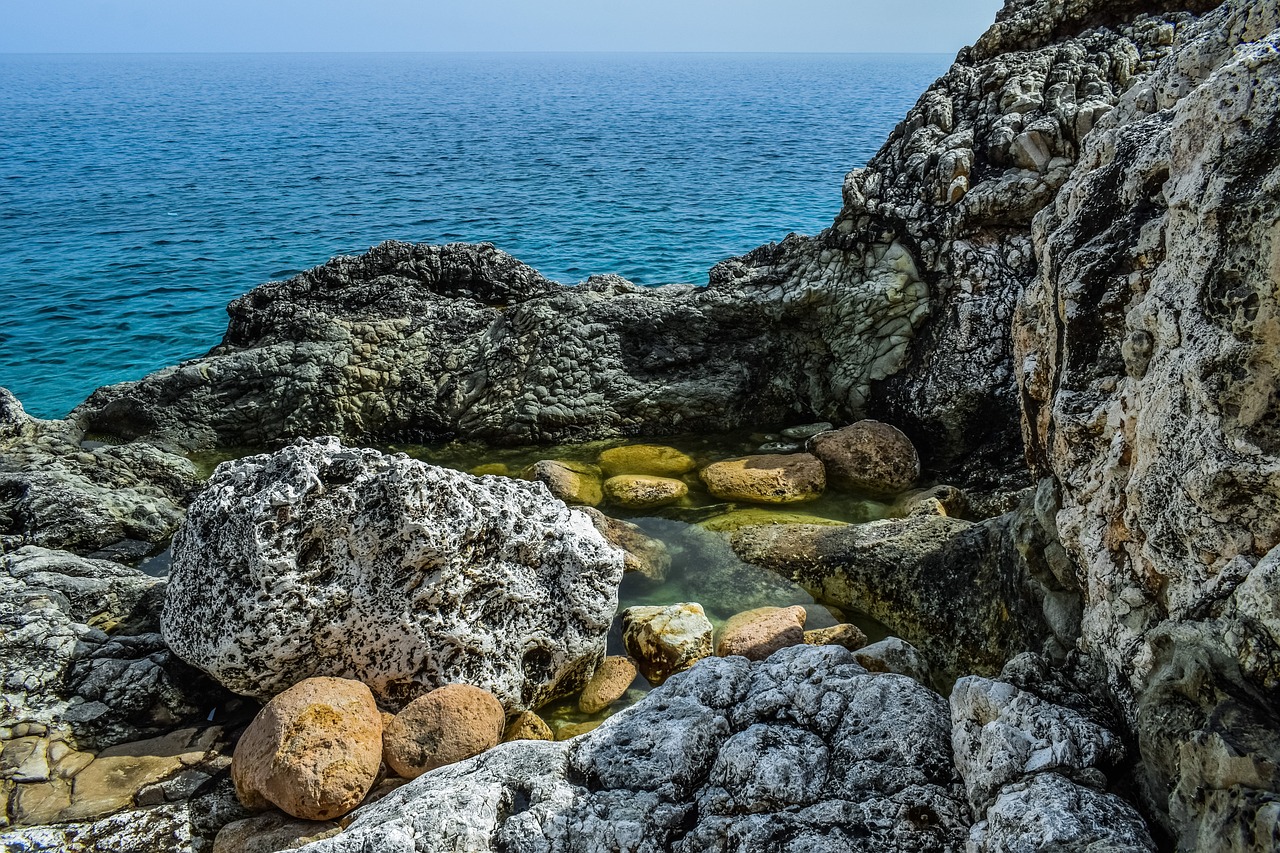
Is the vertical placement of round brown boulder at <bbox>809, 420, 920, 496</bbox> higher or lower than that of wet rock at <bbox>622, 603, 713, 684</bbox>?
higher

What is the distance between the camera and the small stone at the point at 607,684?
208 inches

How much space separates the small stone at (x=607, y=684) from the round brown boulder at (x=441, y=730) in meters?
0.69

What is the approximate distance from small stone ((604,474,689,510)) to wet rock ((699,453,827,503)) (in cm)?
31

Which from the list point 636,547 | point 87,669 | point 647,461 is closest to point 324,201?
point 647,461

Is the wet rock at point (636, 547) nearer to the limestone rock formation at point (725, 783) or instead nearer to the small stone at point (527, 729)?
the small stone at point (527, 729)

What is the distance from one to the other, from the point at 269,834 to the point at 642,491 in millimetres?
4010

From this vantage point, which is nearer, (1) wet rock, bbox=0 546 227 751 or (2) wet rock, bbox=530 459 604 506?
(1) wet rock, bbox=0 546 227 751

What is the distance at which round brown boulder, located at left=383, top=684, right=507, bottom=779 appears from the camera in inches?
175

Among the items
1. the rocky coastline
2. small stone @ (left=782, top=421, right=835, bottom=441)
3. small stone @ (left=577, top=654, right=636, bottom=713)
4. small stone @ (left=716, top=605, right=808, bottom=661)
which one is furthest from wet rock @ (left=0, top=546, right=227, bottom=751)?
small stone @ (left=782, top=421, right=835, bottom=441)

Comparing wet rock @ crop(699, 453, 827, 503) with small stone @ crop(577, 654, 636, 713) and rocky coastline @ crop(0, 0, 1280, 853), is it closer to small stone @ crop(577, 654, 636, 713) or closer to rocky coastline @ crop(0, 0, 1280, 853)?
rocky coastline @ crop(0, 0, 1280, 853)

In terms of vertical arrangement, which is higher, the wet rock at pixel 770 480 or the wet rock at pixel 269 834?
the wet rock at pixel 770 480

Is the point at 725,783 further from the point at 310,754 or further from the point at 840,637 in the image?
the point at 840,637

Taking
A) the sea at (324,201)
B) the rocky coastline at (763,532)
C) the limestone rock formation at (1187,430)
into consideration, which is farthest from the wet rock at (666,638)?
the sea at (324,201)

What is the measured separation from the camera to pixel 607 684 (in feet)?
17.7
